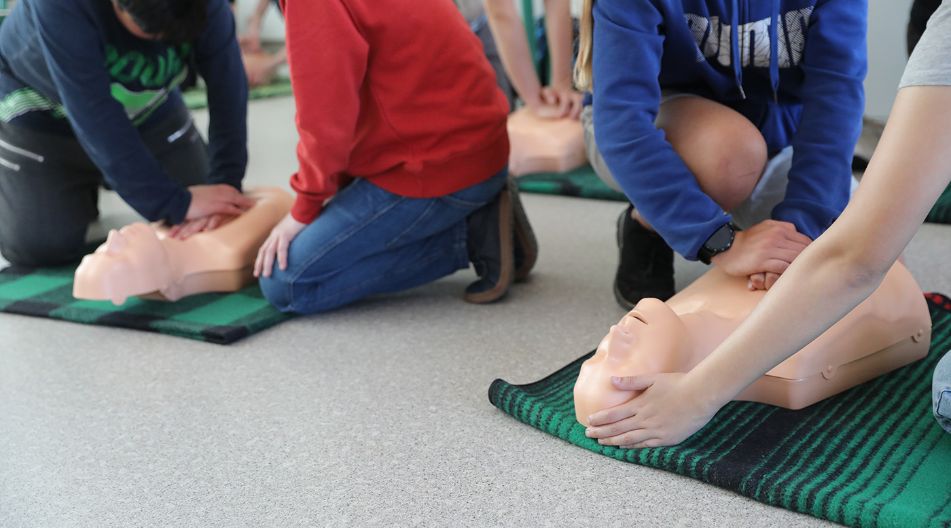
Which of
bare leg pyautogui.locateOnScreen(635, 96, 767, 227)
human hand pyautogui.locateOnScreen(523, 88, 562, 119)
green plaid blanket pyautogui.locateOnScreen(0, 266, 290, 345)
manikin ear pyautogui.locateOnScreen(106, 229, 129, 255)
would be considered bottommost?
human hand pyautogui.locateOnScreen(523, 88, 562, 119)

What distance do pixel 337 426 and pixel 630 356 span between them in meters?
0.33

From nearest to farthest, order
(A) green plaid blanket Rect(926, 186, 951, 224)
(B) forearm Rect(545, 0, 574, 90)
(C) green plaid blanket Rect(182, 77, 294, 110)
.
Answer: (A) green plaid blanket Rect(926, 186, 951, 224) < (B) forearm Rect(545, 0, 574, 90) < (C) green plaid blanket Rect(182, 77, 294, 110)

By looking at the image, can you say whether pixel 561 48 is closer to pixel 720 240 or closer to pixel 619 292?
pixel 619 292

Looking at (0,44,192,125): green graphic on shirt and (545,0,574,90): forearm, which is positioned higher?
(0,44,192,125): green graphic on shirt

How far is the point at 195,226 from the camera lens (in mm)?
1506

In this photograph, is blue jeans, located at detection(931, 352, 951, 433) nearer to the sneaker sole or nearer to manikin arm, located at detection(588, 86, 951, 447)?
manikin arm, located at detection(588, 86, 951, 447)

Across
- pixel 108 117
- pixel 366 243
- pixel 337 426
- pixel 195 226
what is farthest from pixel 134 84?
pixel 337 426

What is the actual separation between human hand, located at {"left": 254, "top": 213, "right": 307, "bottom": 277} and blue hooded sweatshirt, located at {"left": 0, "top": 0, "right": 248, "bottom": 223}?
0.64 ft

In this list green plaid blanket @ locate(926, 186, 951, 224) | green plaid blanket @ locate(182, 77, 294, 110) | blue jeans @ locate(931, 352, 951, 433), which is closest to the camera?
blue jeans @ locate(931, 352, 951, 433)

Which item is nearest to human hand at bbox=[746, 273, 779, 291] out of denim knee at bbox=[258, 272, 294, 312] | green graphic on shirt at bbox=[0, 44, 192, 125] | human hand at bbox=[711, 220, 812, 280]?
human hand at bbox=[711, 220, 812, 280]

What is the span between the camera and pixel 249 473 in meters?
0.94

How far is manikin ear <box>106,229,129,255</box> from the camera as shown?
1.36m

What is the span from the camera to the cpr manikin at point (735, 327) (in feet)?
3.08

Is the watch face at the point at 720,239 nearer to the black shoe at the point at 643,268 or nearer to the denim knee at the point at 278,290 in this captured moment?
the black shoe at the point at 643,268
